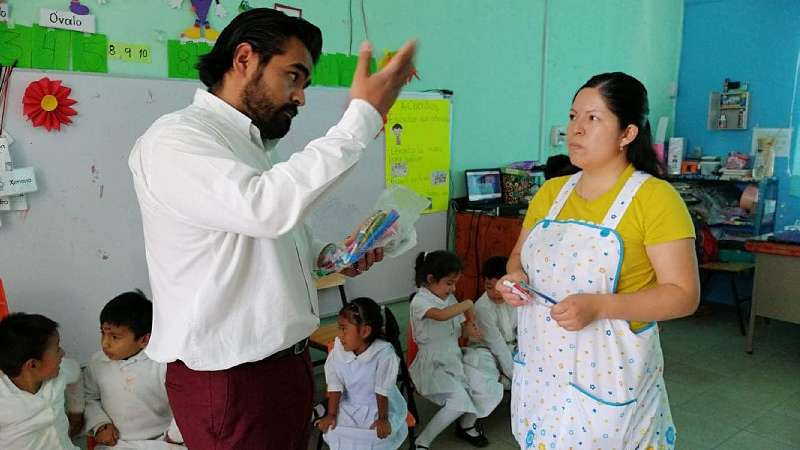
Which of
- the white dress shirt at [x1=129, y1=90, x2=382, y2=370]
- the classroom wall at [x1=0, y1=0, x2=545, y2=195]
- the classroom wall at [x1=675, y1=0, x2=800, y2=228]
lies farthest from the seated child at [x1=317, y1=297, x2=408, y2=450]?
the classroom wall at [x1=675, y1=0, x2=800, y2=228]

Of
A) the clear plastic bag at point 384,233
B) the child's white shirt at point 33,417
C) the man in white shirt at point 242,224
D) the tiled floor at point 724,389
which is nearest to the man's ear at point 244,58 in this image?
the man in white shirt at point 242,224

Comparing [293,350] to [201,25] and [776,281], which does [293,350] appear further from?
[776,281]

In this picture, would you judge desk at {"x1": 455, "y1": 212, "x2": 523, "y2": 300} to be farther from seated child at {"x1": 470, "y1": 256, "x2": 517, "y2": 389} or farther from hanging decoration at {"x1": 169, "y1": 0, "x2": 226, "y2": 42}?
hanging decoration at {"x1": 169, "y1": 0, "x2": 226, "y2": 42}

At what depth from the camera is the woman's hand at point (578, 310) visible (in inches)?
52.0

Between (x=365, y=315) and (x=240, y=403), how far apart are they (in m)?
1.30

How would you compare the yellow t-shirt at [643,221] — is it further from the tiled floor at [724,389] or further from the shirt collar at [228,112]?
the tiled floor at [724,389]

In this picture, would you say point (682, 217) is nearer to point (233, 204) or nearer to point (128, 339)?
point (233, 204)

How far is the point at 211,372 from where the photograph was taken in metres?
Result: 1.24

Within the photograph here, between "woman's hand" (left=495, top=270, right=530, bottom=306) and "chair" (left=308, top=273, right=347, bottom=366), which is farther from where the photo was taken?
"chair" (left=308, top=273, right=347, bottom=366)

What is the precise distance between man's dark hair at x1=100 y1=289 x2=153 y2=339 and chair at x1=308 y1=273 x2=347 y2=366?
0.61 meters

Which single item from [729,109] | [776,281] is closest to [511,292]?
[776,281]

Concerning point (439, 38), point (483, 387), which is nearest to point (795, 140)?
point (439, 38)

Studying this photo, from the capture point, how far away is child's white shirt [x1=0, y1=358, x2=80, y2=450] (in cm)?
198

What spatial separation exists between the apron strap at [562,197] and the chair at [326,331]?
3.91 feet
